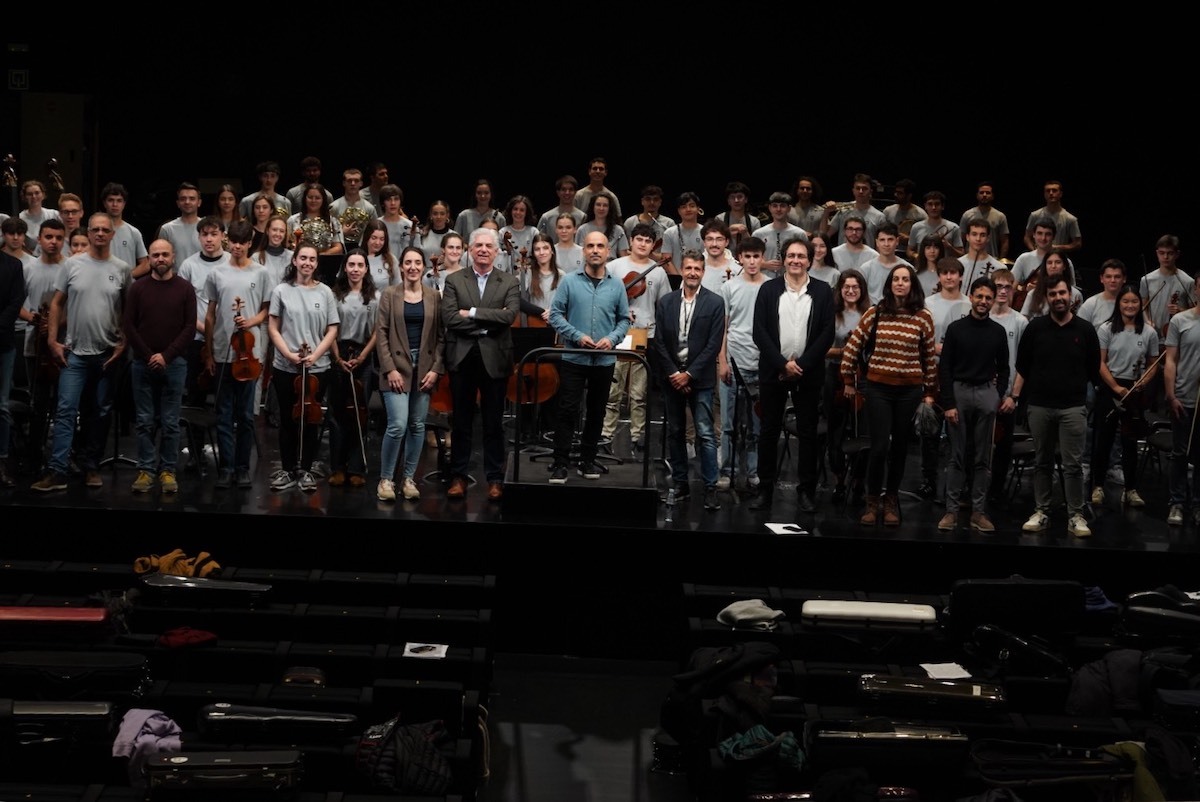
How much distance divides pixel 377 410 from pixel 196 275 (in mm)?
1413

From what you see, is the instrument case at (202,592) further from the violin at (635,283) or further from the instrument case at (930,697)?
the violin at (635,283)

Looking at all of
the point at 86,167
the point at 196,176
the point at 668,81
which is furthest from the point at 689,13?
the point at 86,167

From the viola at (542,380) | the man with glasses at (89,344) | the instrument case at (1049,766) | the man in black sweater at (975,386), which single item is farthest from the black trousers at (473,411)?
the instrument case at (1049,766)

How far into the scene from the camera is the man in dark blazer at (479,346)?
8.55 metres

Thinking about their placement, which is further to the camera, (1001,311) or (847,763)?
(1001,311)

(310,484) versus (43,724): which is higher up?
(310,484)

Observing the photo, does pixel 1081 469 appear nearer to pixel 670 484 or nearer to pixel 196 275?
pixel 670 484

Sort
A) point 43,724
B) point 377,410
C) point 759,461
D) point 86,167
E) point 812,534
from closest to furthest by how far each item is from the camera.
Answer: point 43,724 → point 812,534 → point 759,461 → point 377,410 → point 86,167

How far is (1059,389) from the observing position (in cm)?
850

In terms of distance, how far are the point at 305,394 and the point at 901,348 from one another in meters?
3.52

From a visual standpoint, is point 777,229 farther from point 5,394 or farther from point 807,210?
point 5,394

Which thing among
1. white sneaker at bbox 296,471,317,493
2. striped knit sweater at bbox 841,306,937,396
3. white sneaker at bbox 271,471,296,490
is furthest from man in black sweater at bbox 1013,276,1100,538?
white sneaker at bbox 271,471,296,490

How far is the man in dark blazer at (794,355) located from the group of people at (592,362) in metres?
0.01

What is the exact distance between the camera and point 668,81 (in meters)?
14.3
